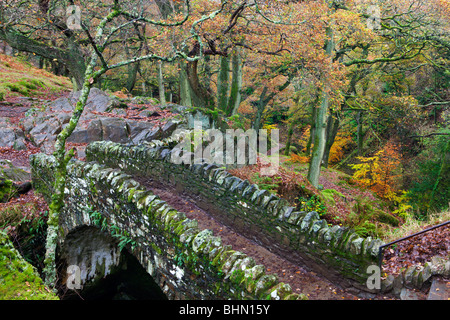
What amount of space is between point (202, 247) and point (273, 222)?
200cm

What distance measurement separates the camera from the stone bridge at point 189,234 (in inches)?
175

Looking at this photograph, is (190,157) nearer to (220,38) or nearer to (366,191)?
(220,38)

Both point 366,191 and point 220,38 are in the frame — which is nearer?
point 220,38

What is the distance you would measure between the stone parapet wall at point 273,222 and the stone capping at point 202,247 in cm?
171

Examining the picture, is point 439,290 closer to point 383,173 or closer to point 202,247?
point 202,247

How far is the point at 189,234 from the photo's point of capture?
4941mm

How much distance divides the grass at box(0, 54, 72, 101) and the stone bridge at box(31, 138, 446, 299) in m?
13.0

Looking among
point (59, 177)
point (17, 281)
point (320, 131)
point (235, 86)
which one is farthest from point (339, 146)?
point (17, 281)

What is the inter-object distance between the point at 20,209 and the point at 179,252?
700cm

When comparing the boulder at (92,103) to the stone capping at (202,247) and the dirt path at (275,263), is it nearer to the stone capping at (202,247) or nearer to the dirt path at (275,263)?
the stone capping at (202,247)

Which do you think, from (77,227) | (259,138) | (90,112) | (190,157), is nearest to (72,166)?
(77,227)

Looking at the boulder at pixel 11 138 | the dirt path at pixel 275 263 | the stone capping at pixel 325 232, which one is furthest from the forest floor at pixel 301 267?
the boulder at pixel 11 138

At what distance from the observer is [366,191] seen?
17234 mm

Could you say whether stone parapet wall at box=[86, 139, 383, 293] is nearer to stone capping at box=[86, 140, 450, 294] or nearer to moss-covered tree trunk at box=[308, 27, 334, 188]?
stone capping at box=[86, 140, 450, 294]
